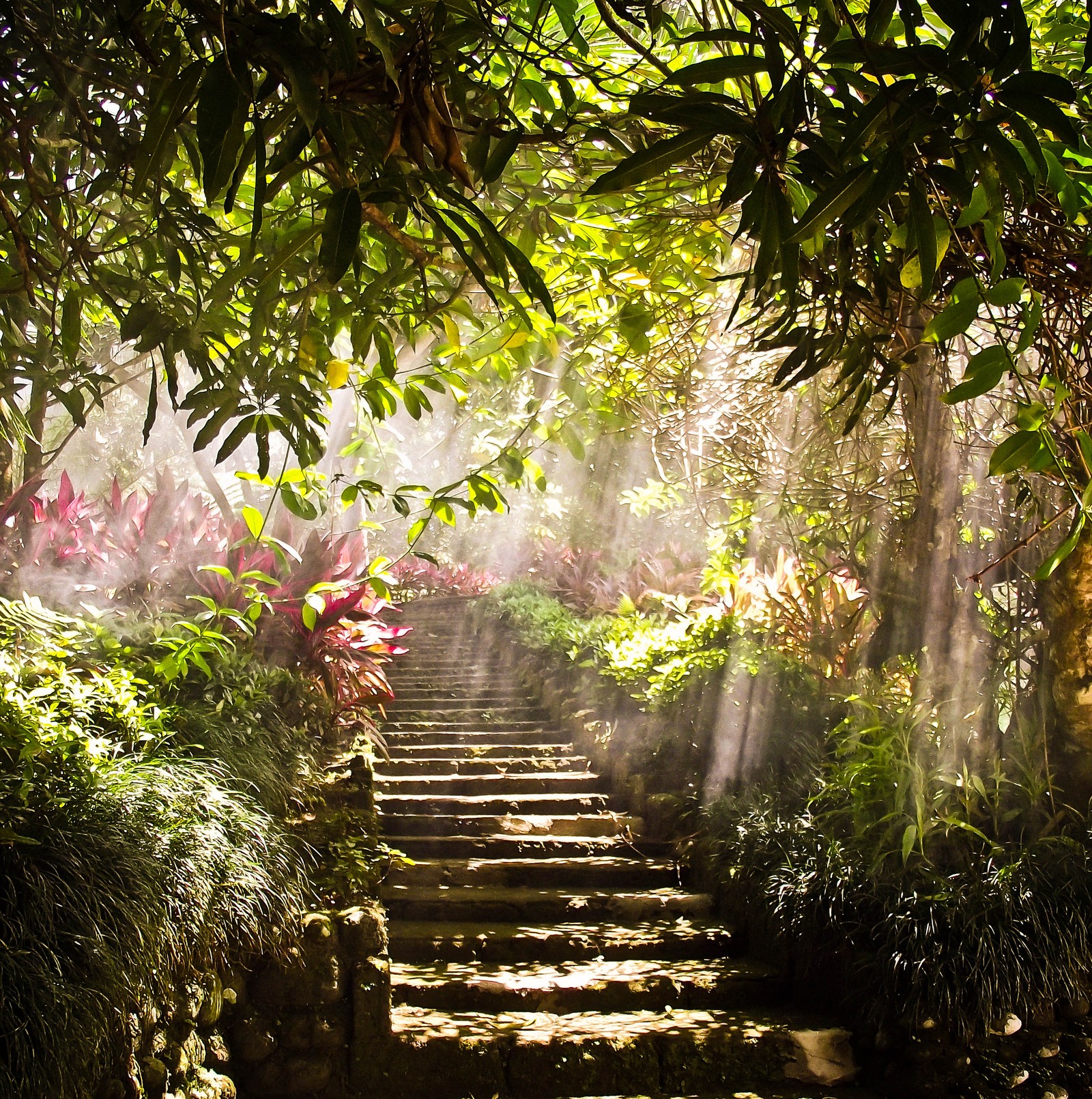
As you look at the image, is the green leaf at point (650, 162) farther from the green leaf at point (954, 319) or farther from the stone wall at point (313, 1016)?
the stone wall at point (313, 1016)

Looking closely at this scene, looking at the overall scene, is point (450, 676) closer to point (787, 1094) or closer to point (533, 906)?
point (533, 906)

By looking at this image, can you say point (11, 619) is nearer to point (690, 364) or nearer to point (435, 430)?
point (690, 364)

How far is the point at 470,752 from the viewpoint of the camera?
646cm

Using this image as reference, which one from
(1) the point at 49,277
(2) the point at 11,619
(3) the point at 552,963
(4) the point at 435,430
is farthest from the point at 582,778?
(4) the point at 435,430

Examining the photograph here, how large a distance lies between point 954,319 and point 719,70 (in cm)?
48

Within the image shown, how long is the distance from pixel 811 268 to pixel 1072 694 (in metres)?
3.01

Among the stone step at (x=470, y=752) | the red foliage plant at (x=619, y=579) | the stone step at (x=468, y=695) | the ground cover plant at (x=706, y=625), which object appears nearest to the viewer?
the ground cover plant at (x=706, y=625)

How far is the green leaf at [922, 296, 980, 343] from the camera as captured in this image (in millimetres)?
1188

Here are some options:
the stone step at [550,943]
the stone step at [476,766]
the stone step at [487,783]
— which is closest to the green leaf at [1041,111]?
the stone step at [550,943]

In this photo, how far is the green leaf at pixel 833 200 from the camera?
949 mm

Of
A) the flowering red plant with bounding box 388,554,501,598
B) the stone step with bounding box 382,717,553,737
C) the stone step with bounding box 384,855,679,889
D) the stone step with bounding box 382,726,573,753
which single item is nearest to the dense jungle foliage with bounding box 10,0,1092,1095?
the stone step with bounding box 384,855,679,889

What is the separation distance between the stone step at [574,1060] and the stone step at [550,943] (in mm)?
593

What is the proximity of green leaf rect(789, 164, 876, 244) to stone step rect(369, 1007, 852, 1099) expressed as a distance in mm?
3397

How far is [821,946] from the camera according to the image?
12.2 feet
